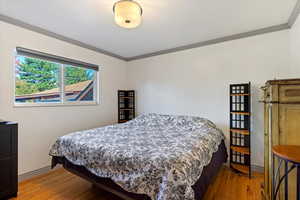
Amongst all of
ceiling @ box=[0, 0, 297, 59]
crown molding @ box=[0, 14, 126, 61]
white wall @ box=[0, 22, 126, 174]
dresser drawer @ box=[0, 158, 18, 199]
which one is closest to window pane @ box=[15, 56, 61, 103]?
white wall @ box=[0, 22, 126, 174]

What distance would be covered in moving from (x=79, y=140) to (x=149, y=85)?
2.25m

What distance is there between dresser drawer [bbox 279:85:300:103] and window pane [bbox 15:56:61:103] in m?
3.22

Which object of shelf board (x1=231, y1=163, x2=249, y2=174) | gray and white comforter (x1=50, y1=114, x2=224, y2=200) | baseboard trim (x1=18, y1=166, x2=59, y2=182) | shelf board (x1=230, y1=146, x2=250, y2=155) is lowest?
baseboard trim (x1=18, y1=166, x2=59, y2=182)

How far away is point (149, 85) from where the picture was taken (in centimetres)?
389

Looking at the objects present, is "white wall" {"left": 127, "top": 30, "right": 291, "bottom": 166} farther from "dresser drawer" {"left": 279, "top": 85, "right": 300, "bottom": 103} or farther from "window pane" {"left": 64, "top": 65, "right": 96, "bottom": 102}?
"dresser drawer" {"left": 279, "top": 85, "right": 300, "bottom": 103}

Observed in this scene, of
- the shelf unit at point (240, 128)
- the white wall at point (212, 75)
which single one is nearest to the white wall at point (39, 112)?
the white wall at point (212, 75)

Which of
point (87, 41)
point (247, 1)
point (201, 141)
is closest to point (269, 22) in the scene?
point (247, 1)

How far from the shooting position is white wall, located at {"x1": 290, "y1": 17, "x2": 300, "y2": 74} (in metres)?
2.07

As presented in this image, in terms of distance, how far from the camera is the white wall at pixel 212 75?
2.56 meters

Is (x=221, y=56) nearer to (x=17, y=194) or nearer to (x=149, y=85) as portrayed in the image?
(x=149, y=85)

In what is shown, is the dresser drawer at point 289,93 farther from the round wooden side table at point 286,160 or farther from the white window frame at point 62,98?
the white window frame at point 62,98

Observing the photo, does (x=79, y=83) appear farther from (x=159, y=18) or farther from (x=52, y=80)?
(x=159, y=18)

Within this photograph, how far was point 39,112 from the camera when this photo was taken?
8.40 ft

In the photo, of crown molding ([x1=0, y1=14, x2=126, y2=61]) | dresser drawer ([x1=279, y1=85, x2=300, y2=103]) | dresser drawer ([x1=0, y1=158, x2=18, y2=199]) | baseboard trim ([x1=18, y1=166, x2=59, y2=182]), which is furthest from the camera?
baseboard trim ([x1=18, y1=166, x2=59, y2=182])
